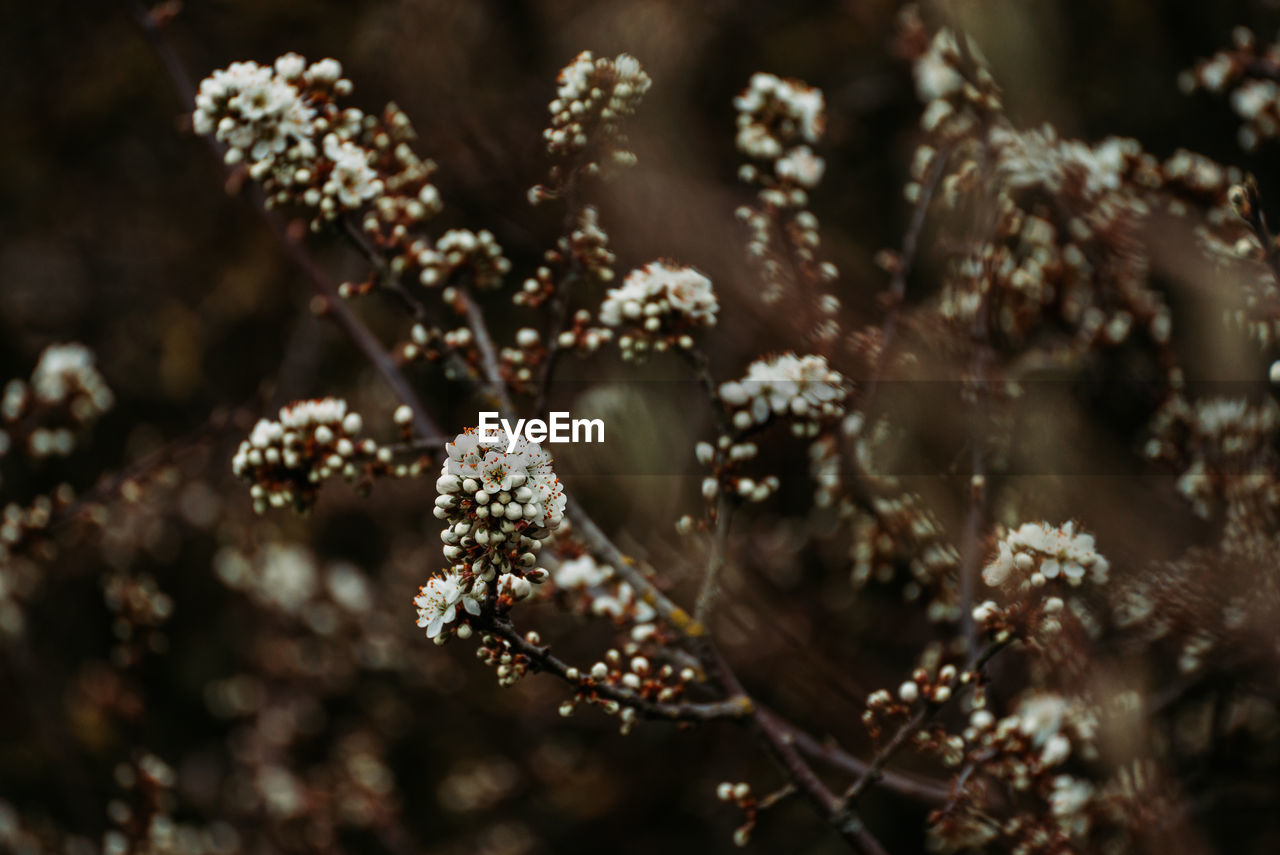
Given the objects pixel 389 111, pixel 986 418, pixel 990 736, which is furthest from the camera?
pixel 986 418

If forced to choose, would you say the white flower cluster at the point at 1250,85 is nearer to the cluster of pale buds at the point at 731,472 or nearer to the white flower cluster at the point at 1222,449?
the white flower cluster at the point at 1222,449

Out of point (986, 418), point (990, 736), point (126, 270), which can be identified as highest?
point (126, 270)

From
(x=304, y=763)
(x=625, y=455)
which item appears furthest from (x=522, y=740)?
(x=625, y=455)

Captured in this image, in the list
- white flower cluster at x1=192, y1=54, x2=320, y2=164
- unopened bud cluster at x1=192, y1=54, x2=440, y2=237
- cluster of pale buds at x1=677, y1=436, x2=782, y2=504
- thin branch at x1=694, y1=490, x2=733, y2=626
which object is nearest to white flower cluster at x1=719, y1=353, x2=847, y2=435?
cluster of pale buds at x1=677, y1=436, x2=782, y2=504

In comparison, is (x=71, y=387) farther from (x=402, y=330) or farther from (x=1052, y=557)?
(x=1052, y=557)

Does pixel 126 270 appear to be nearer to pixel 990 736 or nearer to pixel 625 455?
pixel 625 455
